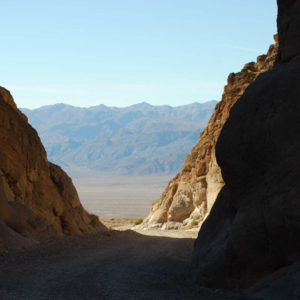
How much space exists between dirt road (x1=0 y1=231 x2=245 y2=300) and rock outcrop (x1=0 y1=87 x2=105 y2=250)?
4.12m

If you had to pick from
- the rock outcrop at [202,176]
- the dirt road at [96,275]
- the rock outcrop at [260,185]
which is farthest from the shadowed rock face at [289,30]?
the rock outcrop at [202,176]

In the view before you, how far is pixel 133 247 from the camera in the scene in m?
14.3

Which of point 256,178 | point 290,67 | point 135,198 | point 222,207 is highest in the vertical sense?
point 290,67

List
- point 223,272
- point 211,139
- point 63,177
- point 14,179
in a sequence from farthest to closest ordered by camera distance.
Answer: point 211,139, point 63,177, point 14,179, point 223,272

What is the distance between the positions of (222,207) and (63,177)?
16229 mm

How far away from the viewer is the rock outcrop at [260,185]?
23.4 feet

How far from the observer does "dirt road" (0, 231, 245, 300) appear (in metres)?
7.14

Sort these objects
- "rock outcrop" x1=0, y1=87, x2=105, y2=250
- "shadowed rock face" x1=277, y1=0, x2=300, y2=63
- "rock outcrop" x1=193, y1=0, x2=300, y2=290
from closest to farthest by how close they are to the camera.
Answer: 1. "rock outcrop" x1=193, y1=0, x2=300, y2=290
2. "shadowed rock face" x1=277, y1=0, x2=300, y2=63
3. "rock outcrop" x1=0, y1=87, x2=105, y2=250

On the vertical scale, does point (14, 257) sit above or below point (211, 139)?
below

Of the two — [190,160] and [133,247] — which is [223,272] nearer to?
[133,247]

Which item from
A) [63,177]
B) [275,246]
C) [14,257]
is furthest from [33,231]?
[275,246]

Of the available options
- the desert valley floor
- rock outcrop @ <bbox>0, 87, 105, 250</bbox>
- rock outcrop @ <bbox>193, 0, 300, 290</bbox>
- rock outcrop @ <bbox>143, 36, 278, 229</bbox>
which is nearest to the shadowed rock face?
rock outcrop @ <bbox>193, 0, 300, 290</bbox>

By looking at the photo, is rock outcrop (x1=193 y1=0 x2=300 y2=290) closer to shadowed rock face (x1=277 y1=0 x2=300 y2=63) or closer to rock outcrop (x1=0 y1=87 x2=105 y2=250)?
shadowed rock face (x1=277 y1=0 x2=300 y2=63)

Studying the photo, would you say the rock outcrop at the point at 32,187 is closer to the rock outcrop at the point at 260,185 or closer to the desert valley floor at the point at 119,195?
the rock outcrop at the point at 260,185
